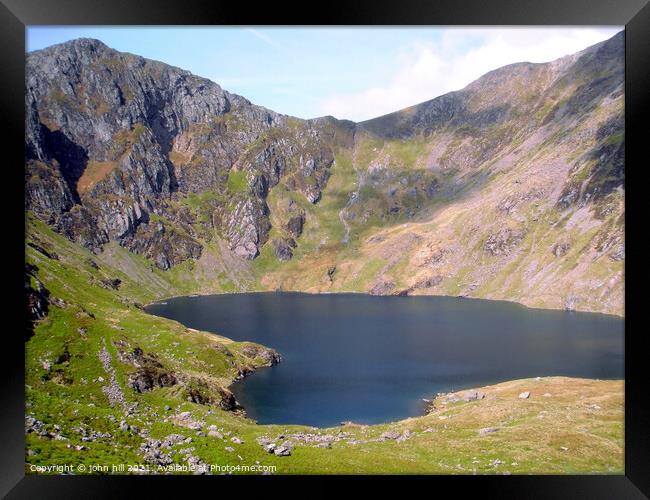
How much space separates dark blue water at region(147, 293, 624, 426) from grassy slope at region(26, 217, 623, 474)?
6746 millimetres

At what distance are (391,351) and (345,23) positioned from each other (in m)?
66.4

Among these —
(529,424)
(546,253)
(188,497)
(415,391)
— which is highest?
(546,253)

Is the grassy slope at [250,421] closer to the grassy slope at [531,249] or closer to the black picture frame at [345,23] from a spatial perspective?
the black picture frame at [345,23]

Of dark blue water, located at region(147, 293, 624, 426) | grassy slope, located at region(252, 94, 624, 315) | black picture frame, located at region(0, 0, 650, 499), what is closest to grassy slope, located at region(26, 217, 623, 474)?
black picture frame, located at region(0, 0, 650, 499)

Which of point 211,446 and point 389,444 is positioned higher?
point 211,446

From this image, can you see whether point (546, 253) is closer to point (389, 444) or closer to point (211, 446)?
point (389, 444)

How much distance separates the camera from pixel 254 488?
20.2 meters

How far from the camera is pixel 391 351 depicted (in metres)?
81.2

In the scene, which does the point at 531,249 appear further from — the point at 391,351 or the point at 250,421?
the point at 250,421

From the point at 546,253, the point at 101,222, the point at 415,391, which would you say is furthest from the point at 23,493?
the point at 101,222

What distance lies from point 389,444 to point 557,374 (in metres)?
38.7

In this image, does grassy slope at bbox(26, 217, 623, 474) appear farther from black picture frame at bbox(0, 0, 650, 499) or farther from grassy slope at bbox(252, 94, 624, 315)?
grassy slope at bbox(252, 94, 624, 315)

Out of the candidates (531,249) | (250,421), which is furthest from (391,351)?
(531,249)

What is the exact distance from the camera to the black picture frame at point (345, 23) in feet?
64.1
